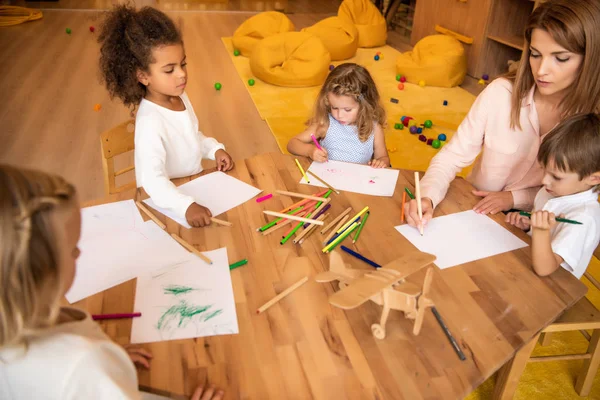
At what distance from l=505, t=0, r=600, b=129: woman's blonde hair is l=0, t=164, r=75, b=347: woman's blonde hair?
53.5 inches

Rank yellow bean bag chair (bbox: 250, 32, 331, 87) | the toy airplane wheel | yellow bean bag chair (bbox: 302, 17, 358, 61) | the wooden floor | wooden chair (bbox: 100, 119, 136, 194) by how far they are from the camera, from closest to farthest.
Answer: the toy airplane wheel → wooden chair (bbox: 100, 119, 136, 194) → the wooden floor → yellow bean bag chair (bbox: 250, 32, 331, 87) → yellow bean bag chair (bbox: 302, 17, 358, 61)

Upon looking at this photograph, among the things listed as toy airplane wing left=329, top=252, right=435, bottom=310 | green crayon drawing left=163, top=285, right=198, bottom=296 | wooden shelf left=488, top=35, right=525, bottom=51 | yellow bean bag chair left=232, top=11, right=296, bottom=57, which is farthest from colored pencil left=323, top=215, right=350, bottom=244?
yellow bean bag chair left=232, top=11, right=296, bottom=57

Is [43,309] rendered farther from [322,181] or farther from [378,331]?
[322,181]

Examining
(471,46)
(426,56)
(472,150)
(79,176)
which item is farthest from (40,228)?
(471,46)

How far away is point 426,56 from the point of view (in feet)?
14.3

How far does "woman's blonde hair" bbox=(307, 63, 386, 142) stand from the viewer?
187cm

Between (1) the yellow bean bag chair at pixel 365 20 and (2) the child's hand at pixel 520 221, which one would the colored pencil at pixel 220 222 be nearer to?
(2) the child's hand at pixel 520 221

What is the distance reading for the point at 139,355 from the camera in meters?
0.91

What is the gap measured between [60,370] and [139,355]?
0.20m

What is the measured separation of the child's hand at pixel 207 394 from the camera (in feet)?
2.75

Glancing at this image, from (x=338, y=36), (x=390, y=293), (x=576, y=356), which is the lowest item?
(x=576, y=356)

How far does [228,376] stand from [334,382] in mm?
191

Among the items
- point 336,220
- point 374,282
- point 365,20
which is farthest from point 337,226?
point 365,20

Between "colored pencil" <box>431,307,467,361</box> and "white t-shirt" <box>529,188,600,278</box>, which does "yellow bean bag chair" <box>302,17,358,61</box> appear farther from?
"colored pencil" <box>431,307,467,361</box>
